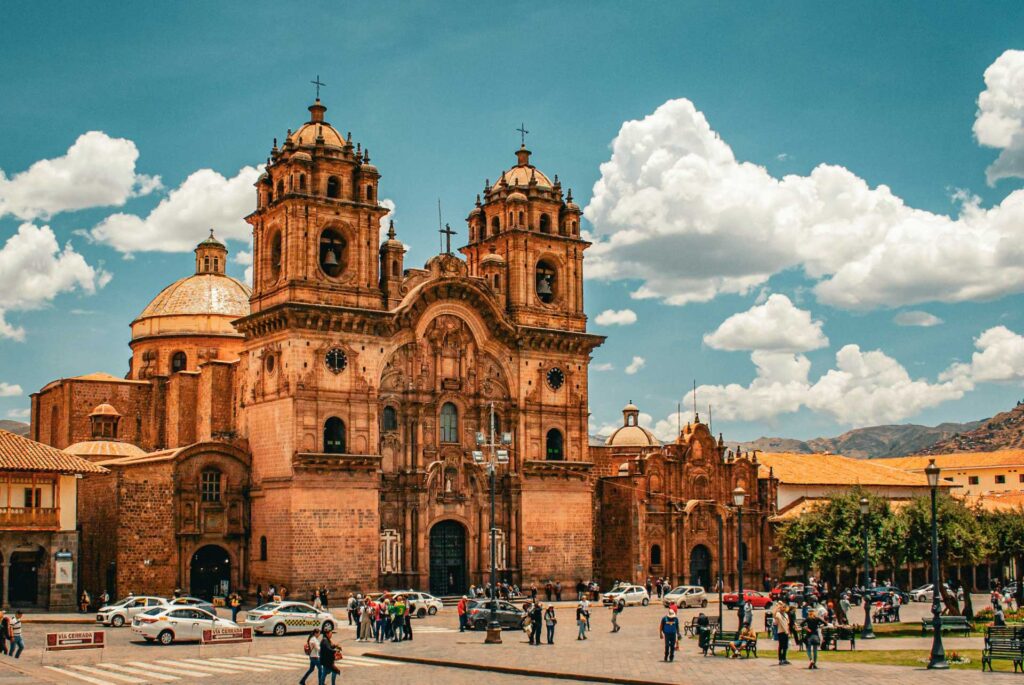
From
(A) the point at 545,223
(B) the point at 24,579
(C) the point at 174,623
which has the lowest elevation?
(C) the point at 174,623

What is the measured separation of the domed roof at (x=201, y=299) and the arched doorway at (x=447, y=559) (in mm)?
20802

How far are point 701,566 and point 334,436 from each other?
87.2 ft

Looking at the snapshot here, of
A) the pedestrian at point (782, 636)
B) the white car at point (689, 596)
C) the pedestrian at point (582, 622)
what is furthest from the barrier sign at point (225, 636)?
the white car at point (689, 596)

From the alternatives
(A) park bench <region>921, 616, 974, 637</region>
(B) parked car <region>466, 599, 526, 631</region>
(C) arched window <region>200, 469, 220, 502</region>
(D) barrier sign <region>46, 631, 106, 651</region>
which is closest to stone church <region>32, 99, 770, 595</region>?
(C) arched window <region>200, 469, 220, 502</region>

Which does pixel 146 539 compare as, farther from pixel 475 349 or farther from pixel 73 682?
pixel 73 682

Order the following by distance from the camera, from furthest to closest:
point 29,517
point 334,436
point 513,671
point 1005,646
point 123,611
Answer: point 334,436 → point 29,517 → point 123,611 → point 513,671 → point 1005,646

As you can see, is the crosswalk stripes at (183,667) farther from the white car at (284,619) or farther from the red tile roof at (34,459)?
the red tile roof at (34,459)

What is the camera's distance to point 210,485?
55.7 m

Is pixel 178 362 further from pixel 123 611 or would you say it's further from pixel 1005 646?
pixel 1005 646

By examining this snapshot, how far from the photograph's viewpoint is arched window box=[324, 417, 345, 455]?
181 ft

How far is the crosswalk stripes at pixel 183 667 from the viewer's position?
30.0 m

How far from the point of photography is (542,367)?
62.5 metres

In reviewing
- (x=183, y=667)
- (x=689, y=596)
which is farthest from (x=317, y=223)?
(x=183, y=667)

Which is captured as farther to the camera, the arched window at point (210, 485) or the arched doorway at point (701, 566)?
the arched doorway at point (701, 566)
